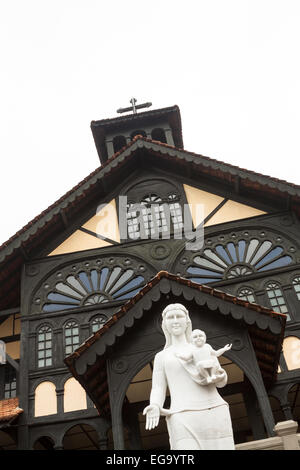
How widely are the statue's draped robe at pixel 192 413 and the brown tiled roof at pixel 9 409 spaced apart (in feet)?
25.0

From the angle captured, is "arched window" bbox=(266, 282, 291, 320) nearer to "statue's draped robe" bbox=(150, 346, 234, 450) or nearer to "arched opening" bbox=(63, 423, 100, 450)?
"arched opening" bbox=(63, 423, 100, 450)

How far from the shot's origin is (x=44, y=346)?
1535cm

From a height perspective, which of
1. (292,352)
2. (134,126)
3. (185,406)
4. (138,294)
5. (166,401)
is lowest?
(185,406)

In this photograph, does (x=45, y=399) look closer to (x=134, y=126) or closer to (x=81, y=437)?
(x=81, y=437)

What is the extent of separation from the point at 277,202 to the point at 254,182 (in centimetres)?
105

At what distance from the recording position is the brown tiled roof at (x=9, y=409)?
13705mm

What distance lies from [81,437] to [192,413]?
31.3 feet

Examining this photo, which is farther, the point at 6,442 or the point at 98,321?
the point at 98,321

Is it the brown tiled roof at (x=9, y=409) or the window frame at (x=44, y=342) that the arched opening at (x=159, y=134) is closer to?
the window frame at (x=44, y=342)

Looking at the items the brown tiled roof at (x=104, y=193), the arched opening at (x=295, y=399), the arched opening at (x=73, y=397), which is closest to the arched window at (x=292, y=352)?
the arched opening at (x=295, y=399)

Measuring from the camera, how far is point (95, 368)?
1219 cm

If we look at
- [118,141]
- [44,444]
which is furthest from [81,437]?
[118,141]

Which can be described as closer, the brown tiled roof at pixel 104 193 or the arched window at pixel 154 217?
the brown tiled roof at pixel 104 193

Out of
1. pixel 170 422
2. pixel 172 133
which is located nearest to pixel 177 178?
pixel 172 133
